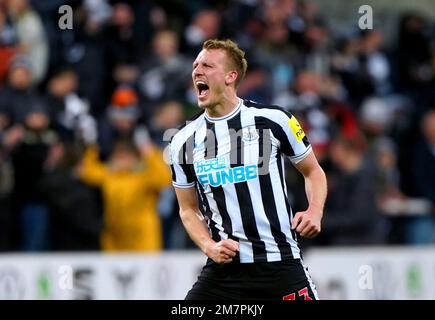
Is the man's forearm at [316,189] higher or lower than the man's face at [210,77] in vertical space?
lower

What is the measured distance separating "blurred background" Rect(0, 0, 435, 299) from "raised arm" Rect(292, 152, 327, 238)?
370 cm

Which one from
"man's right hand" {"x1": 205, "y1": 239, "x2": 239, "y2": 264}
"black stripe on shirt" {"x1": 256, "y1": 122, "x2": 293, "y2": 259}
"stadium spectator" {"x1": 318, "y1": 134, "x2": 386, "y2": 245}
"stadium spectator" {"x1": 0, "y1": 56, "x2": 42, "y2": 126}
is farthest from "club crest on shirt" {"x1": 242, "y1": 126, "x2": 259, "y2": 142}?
"stadium spectator" {"x1": 318, "y1": 134, "x2": 386, "y2": 245}

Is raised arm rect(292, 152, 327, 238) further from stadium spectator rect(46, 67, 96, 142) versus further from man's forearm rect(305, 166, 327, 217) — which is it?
stadium spectator rect(46, 67, 96, 142)

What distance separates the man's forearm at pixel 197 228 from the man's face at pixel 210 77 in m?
0.71

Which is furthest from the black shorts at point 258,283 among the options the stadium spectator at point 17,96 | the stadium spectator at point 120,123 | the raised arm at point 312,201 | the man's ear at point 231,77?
the stadium spectator at point 17,96

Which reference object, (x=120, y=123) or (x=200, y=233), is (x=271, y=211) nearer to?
(x=200, y=233)

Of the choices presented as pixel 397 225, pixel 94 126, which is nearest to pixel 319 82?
pixel 397 225

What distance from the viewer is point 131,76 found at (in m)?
13.9

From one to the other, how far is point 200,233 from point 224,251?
13.2 inches

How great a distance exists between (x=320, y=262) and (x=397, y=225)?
8.00ft

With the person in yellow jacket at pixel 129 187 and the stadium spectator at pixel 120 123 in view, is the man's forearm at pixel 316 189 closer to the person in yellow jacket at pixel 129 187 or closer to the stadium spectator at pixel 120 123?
the person in yellow jacket at pixel 129 187

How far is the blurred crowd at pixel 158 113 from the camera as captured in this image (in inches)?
488

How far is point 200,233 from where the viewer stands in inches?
279

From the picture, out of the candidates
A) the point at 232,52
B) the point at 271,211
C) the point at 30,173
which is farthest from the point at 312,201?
the point at 30,173
